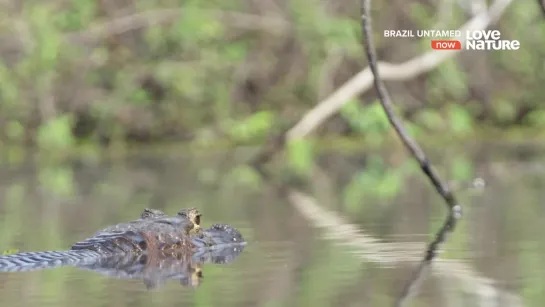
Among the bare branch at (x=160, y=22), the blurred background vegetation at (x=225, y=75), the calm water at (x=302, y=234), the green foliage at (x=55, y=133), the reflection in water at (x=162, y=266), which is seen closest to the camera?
the calm water at (x=302, y=234)

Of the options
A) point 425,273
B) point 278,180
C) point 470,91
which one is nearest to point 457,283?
point 425,273

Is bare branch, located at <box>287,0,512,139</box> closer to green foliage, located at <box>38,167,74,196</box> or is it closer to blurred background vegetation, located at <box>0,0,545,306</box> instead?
blurred background vegetation, located at <box>0,0,545,306</box>

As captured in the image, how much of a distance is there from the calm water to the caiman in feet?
0.52

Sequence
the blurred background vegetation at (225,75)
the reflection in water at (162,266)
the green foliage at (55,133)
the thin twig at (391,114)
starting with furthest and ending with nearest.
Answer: the blurred background vegetation at (225,75), the green foliage at (55,133), the thin twig at (391,114), the reflection in water at (162,266)

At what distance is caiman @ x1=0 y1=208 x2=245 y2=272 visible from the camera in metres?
5.59

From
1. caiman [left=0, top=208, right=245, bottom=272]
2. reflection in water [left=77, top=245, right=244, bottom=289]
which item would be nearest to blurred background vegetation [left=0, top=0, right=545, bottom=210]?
caiman [left=0, top=208, right=245, bottom=272]

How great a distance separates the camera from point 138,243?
19.2ft

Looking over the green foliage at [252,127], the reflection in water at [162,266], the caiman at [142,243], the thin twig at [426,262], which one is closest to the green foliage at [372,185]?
the thin twig at [426,262]

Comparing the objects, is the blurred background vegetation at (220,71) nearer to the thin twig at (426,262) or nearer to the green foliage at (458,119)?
the green foliage at (458,119)

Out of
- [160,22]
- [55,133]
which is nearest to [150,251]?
[55,133]

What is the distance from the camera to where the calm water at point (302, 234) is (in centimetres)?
463

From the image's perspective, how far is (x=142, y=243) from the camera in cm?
585

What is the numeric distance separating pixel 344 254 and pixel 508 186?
4.06m

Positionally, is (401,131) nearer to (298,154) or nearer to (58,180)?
(58,180)
